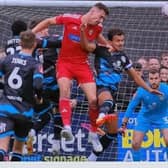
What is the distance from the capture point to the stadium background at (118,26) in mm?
9453

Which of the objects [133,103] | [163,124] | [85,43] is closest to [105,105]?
[85,43]

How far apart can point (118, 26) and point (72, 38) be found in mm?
2362

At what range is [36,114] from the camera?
28.8ft

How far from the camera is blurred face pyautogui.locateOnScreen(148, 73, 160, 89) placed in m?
8.80

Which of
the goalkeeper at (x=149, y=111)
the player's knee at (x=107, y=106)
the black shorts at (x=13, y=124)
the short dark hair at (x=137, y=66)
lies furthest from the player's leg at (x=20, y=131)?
the short dark hair at (x=137, y=66)

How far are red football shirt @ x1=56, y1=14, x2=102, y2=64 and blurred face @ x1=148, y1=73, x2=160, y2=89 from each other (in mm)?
1172

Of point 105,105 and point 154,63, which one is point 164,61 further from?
point 105,105

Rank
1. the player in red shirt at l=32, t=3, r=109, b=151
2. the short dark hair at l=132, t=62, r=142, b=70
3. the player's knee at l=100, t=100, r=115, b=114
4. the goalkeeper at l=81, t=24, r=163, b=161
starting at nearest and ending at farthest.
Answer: the player in red shirt at l=32, t=3, r=109, b=151
the player's knee at l=100, t=100, r=115, b=114
the goalkeeper at l=81, t=24, r=163, b=161
the short dark hair at l=132, t=62, r=142, b=70

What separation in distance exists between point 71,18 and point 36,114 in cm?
146

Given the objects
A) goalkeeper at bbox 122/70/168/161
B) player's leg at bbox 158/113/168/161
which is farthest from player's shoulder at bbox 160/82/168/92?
player's leg at bbox 158/113/168/161

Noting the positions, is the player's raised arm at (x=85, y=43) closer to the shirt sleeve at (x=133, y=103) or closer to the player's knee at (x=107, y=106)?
the player's knee at (x=107, y=106)

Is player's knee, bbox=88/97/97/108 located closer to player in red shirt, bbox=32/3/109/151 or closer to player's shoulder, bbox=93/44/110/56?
player in red shirt, bbox=32/3/109/151

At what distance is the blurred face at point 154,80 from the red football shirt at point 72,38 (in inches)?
46.1

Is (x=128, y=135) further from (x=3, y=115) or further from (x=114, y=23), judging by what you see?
(x=3, y=115)
